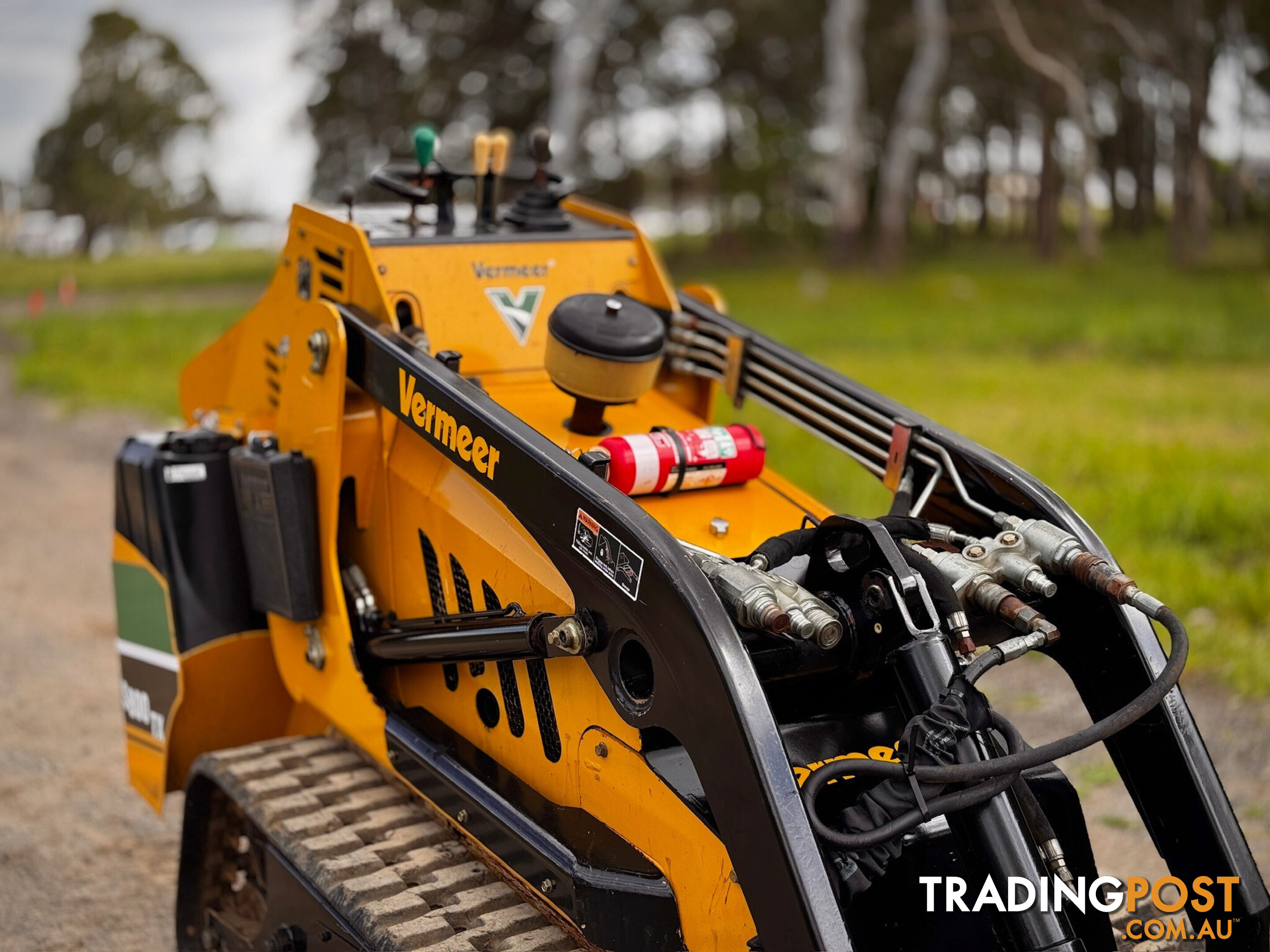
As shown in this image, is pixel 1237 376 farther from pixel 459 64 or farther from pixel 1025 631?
pixel 459 64

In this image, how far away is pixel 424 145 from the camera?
3855 mm

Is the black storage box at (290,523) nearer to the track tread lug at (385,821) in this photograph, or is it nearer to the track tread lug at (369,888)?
the track tread lug at (385,821)

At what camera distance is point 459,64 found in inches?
1115

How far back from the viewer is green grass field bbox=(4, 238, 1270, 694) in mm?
7035

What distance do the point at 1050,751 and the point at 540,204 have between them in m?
2.45

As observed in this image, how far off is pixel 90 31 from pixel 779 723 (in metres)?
32.2

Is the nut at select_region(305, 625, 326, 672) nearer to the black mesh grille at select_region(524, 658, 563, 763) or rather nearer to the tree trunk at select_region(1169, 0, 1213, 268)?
the black mesh grille at select_region(524, 658, 563, 763)

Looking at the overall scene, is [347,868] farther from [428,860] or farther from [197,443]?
[197,443]

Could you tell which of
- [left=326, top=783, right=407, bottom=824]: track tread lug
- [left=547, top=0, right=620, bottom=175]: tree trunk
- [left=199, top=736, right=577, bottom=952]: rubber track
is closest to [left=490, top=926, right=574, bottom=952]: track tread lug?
[left=199, top=736, right=577, bottom=952]: rubber track

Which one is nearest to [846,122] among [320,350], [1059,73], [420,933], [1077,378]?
[1059,73]

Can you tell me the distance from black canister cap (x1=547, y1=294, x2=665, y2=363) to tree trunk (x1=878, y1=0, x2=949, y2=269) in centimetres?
2138

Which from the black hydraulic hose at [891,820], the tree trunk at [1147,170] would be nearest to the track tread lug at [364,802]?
the black hydraulic hose at [891,820]

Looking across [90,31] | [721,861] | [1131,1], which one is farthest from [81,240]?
[721,861]

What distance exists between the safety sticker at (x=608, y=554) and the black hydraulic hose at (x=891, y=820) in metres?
0.46
